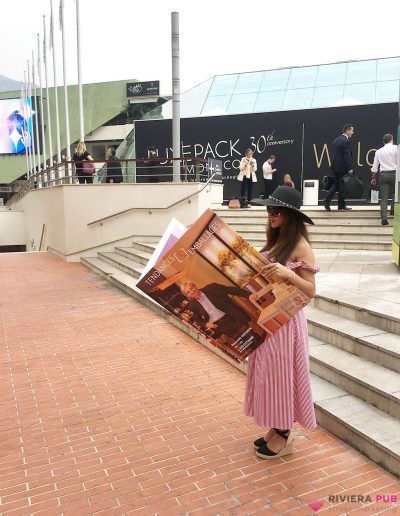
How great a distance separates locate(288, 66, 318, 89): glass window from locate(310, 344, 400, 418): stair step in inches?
626

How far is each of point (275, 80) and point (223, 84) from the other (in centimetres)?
246

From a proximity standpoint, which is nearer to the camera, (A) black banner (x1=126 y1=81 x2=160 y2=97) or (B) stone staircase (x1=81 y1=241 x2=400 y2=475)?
(B) stone staircase (x1=81 y1=241 x2=400 y2=475)

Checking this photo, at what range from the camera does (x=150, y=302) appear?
273 inches

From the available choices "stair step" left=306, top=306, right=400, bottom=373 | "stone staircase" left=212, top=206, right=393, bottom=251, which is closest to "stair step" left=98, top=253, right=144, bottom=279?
"stone staircase" left=212, top=206, right=393, bottom=251

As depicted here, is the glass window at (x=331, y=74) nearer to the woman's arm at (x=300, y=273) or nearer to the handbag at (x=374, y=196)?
the handbag at (x=374, y=196)

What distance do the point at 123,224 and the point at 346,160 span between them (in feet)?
19.8

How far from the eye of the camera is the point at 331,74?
709 inches

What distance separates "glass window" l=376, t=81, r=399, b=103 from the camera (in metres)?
14.8

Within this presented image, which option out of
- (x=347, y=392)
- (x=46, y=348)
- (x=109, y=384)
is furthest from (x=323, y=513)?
(x=46, y=348)

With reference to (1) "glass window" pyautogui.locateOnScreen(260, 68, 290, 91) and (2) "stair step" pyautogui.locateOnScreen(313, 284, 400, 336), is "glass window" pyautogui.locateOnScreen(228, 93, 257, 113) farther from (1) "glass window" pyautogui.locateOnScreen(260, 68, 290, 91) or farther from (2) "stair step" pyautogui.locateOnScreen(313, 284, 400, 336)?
(2) "stair step" pyautogui.locateOnScreen(313, 284, 400, 336)

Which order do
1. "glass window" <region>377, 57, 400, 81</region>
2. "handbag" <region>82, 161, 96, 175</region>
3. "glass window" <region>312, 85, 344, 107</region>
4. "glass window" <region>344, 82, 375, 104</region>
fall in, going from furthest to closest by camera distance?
1. "glass window" <region>377, 57, 400, 81</region>
2. "glass window" <region>312, 85, 344, 107</region>
3. "glass window" <region>344, 82, 375, 104</region>
4. "handbag" <region>82, 161, 96, 175</region>

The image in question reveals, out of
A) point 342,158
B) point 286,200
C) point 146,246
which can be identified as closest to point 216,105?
point 146,246

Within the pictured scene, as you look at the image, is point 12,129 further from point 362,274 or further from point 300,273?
point 300,273

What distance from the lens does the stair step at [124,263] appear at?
8867 mm
